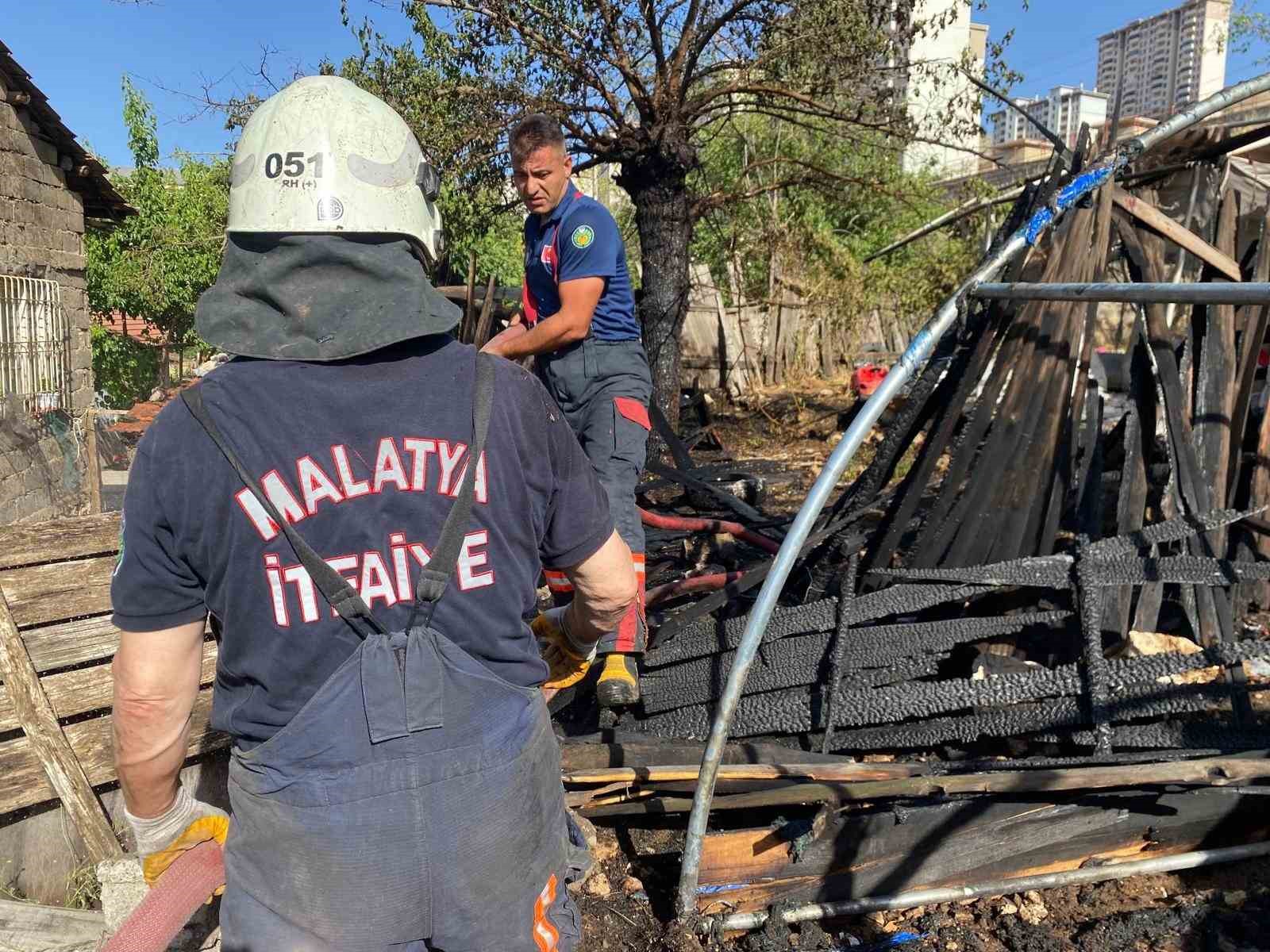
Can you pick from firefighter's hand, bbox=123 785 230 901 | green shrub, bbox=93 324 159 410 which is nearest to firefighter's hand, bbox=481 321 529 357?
firefighter's hand, bbox=123 785 230 901

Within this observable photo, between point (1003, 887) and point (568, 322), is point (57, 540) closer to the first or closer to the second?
point (568, 322)

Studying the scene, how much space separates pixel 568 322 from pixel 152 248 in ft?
57.9

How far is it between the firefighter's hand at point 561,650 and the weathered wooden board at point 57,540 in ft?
5.12

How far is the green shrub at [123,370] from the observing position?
19422mm

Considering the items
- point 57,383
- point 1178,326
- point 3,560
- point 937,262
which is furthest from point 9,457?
point 937,262

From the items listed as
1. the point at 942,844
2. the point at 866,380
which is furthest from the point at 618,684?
the point at 866,380

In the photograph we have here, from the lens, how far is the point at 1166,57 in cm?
5819

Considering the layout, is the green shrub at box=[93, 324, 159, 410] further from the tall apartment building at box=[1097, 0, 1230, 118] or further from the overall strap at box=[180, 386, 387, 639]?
the tall apartment building at box=[1097, 0, 1230, 118]

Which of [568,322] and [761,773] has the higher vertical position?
[568,322]

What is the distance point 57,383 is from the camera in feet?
29.8

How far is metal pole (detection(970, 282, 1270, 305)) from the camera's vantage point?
71.4 inches

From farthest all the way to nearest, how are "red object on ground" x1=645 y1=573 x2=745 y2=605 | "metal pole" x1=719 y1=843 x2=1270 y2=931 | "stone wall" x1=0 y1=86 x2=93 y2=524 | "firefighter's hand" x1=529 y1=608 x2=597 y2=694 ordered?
"stone wall" x1=0 y1=86 x2=93 y2=524 → "red object on ground" x1=645 y1=573 x2=745 y2=605 → "metal pole" x1=719 y1=843 x2=1270 y2=931 → "firefighter's hand" x1=529 y1=608 x2=597 y2=694

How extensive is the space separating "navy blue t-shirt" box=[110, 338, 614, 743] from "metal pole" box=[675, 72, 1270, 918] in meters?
1.05

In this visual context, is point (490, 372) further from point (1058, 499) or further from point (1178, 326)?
point (1178, 326)
